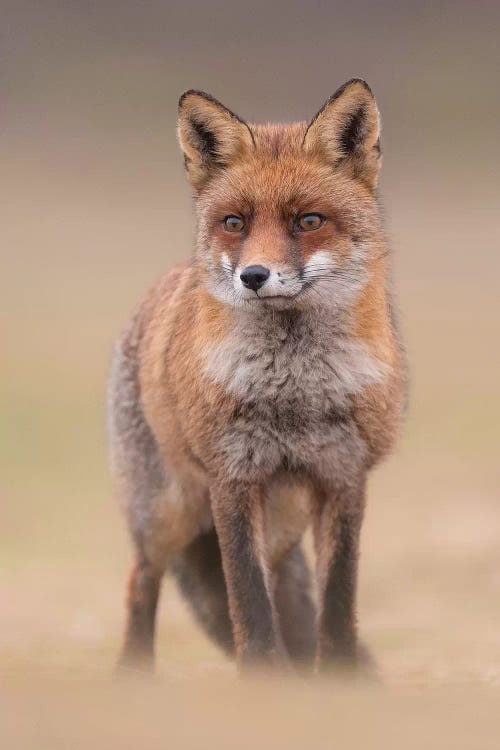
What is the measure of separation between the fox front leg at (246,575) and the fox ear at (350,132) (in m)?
1.69

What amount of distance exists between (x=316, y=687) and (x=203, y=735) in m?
1.70

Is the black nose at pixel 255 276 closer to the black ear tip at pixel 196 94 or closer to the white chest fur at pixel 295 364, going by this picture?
the white chest fur at pixel 295 364

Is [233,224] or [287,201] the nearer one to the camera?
[287,201]

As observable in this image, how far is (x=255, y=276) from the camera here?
7.05m

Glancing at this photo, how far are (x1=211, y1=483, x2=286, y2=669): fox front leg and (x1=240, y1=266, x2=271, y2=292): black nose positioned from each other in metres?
1.12

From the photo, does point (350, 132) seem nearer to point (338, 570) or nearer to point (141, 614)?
point (338, 570)

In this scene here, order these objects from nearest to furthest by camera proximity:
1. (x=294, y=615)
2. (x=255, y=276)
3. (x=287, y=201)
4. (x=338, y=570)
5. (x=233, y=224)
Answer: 1. (x=255, y=276)
2. (x=287, y=201)
3. (x=233, y=224)
4. (x=338, y=570)
5. (x=294, y=615)

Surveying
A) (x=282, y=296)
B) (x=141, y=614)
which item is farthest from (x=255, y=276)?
(x=141, y=614)

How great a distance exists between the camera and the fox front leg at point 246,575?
25.1ft

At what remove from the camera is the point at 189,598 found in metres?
9.19

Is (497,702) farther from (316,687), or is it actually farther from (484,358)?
(484,358)

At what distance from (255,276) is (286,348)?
0.66 meters

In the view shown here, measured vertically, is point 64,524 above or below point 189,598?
below

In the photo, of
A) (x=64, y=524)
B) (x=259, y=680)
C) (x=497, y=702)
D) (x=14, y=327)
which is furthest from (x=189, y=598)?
(x=14, y=327)
